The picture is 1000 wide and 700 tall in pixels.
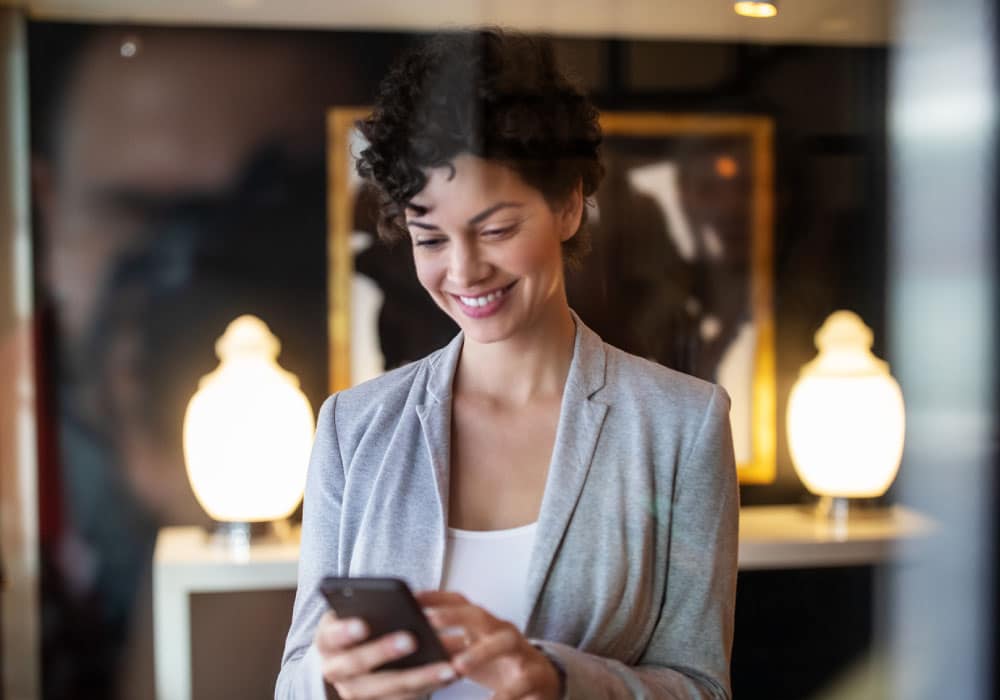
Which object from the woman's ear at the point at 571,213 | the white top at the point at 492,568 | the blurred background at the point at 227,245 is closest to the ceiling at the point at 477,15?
the blurred background at the point at 227,245

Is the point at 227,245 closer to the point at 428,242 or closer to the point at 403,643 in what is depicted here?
the point at 428,242

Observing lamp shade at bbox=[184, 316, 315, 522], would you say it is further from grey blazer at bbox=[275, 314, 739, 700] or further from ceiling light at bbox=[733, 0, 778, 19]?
ceiling light at bbox=[733, 0, 778, 19]

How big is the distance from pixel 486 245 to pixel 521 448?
0.15 metres

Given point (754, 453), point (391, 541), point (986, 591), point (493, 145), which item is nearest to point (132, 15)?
point (493, 145)

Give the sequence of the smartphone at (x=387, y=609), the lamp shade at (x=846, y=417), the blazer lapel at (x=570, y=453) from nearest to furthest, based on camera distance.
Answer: the smartphone at (x=387, y=609), the blazer lapel at (x=570, y=453), the lamp shade at (x=846, y=417)

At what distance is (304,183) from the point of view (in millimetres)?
703

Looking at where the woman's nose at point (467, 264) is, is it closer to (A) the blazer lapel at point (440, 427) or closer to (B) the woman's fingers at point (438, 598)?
(A) the blazer lapel at point (440, 427)

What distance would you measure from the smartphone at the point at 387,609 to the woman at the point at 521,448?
0.22ft

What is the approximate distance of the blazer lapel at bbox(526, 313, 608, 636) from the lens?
2.03 feet

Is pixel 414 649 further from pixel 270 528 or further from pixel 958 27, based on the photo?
pixel 958 27

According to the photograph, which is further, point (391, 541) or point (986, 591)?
point (986, 591)

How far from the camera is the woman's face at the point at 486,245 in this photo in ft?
1.91

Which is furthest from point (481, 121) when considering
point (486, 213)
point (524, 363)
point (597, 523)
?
point (597, 523)

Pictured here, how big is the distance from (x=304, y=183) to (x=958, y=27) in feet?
2.11
